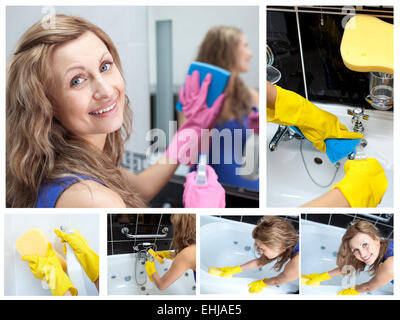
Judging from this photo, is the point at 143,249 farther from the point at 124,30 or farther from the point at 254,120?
the point at 124,30

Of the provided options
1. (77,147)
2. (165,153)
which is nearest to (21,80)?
(77,147)

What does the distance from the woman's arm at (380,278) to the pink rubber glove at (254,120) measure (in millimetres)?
922

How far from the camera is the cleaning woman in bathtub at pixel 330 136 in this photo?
2.32 meters

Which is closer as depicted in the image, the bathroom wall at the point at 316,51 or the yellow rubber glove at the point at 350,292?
the bathroom wall at the point at 316,51

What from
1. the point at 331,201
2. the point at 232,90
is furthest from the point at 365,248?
the point at 232,90

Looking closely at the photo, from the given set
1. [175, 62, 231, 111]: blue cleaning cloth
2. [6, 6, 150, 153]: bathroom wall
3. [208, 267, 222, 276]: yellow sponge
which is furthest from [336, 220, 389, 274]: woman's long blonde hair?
[6, 6, 150, 153]: bathroom wall

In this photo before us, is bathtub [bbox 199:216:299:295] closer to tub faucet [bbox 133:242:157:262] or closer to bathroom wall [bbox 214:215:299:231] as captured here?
bathroom wall [bbox 214:215:299:231]

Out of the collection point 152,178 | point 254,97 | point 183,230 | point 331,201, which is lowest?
point 183,230

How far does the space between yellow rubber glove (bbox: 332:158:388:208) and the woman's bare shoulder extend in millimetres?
1085

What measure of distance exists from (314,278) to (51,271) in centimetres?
130

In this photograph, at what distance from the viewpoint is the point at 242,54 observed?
230 centimetres

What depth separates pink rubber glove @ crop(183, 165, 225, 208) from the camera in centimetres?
238

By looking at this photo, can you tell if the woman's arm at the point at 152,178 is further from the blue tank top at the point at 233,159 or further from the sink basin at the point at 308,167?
the sink basin at the point at 308,167

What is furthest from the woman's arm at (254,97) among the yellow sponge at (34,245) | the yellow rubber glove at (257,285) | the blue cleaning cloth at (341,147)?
the yellow sponge at (34,245)
